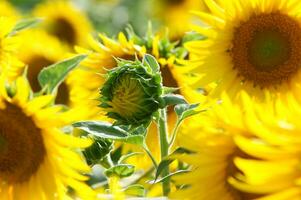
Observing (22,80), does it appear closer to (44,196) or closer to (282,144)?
(44,196)

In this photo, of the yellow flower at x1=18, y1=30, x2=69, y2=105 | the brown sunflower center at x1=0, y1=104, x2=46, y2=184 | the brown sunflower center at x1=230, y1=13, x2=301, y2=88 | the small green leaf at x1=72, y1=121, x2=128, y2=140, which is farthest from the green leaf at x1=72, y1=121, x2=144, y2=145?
the yellow flower at x1=18, y1=30, x2=69, y2=105

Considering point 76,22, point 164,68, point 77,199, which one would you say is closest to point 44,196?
point 77,199

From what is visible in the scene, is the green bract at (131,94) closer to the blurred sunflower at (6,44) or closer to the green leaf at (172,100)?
the green leaf at (172,100)

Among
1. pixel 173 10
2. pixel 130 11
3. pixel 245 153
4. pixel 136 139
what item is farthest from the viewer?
pixel 130 11

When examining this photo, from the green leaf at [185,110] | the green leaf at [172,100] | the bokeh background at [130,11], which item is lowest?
the bokeh background at [130,11]

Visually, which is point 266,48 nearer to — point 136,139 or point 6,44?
point 136,139

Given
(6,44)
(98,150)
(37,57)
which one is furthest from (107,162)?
(37,57)

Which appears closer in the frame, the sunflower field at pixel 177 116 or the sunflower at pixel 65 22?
the sunflower field at pixel 177 116

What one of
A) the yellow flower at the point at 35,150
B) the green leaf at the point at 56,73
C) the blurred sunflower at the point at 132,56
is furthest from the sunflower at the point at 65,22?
the yellow flower at the point at 35,150
